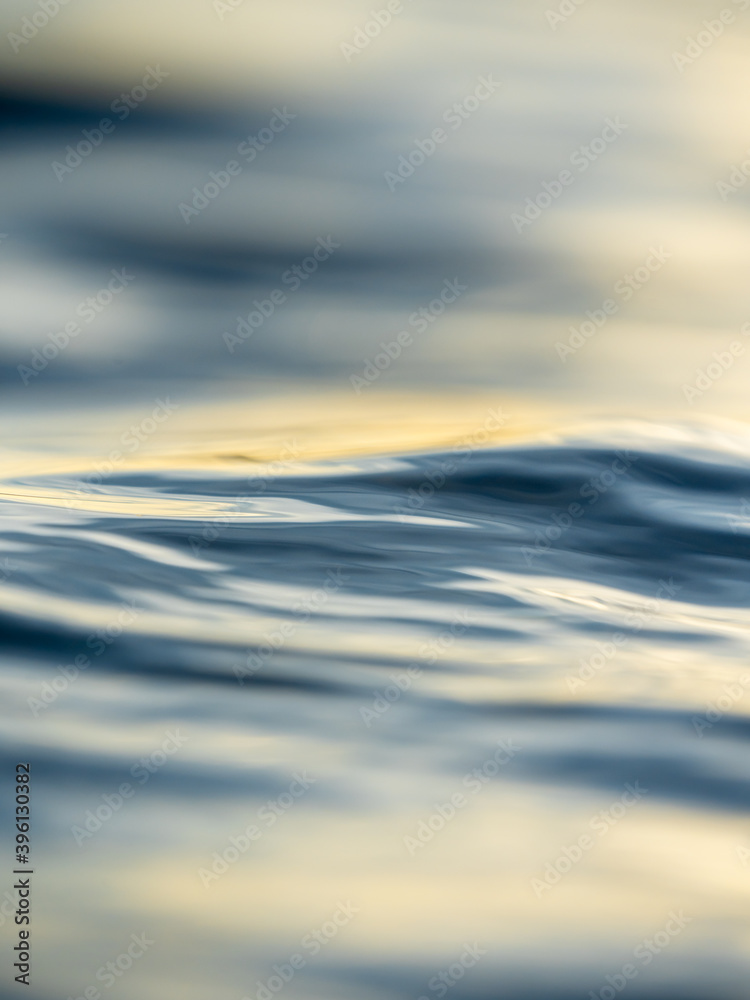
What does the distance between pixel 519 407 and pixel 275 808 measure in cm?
154

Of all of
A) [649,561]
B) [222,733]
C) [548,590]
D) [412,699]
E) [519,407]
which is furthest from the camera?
[519,407]

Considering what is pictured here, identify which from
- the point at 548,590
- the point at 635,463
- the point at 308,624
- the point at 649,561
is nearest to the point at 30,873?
the point at 308,624

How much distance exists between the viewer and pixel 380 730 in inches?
56.0

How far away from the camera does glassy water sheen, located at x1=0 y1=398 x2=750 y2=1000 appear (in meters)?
1.07

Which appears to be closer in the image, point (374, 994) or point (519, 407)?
point (374, 994)

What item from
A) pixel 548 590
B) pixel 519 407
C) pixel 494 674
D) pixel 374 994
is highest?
pixel 519 407

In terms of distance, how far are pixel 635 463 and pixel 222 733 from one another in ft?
4.20

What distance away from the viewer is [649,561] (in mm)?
2027

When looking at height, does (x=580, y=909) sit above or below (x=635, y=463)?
below

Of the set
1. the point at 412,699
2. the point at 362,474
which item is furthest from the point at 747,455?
the point at 412,699

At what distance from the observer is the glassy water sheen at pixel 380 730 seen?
3.51 feet

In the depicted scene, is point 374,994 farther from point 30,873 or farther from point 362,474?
point 362,474

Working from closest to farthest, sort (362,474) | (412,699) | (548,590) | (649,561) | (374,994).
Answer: (374,994), (412,699), (548,590), (649,561), (362,474)

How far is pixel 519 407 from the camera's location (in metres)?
2.65
